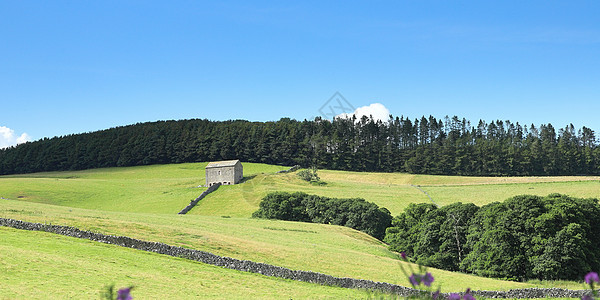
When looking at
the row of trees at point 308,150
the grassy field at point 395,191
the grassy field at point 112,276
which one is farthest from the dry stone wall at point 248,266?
the row of trees at point 308,150

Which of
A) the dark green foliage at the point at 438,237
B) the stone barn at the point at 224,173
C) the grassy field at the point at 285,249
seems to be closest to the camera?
the grassy field at the point at 285,249

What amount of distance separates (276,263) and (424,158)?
13347 centimetres

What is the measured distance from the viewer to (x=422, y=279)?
4.71m

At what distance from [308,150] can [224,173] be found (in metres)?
62.5

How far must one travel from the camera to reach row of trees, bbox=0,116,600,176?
529ft

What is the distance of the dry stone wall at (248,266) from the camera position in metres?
33.3

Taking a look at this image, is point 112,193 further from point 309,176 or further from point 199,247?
point 199,247

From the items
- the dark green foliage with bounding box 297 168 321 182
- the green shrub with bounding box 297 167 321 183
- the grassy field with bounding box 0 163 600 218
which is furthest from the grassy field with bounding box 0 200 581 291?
the dark green foliage with bounding box 297 168 321 182

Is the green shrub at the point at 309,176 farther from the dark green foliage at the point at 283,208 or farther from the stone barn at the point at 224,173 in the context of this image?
the dark green foliage at the point at 283,208

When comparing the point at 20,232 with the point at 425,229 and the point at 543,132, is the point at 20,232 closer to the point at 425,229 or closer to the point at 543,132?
the point at 425,229

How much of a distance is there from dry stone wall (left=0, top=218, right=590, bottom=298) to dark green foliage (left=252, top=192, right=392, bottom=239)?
44.4 metres

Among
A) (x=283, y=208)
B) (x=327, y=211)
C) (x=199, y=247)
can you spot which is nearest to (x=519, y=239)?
(x=199, y=247)

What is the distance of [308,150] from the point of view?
573 ft

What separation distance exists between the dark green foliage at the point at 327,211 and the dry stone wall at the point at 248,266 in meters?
44.4
